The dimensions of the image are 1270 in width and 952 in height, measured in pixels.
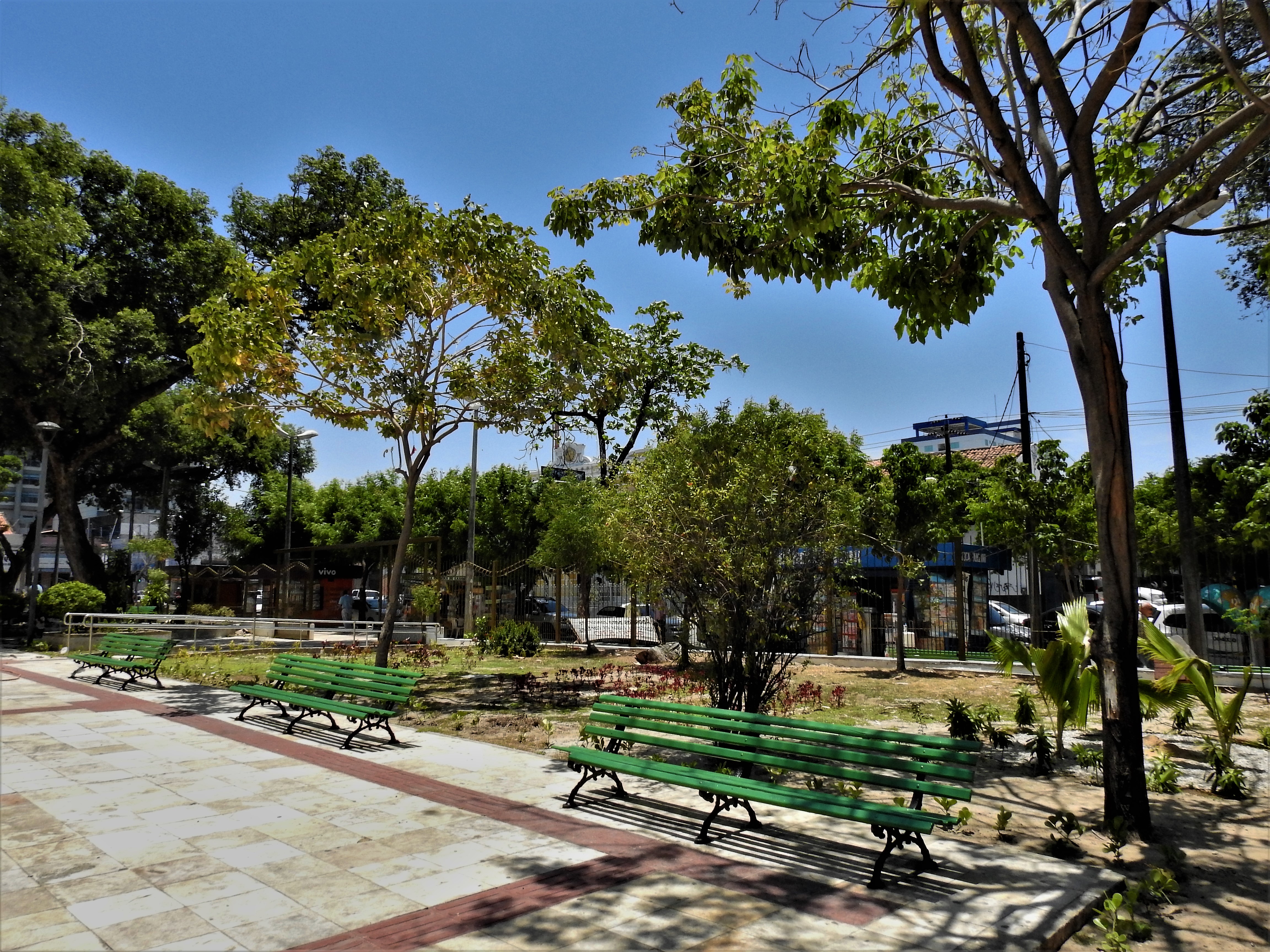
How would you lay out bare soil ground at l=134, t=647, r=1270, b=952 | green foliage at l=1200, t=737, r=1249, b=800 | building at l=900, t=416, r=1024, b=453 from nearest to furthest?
A: 1. bare soil ground at l=134, t=647, r=1270, b=952
2. green foliage at l=1200, t=737, r=1249, b=800
3. building at l=900, t=416, r=1024, b=453

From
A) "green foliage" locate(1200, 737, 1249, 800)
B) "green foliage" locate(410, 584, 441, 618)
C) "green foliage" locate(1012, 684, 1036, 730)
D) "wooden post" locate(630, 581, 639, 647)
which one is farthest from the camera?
"green foliage" locate(410, 584, 441, 618)

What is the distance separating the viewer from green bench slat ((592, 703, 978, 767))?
5.64m

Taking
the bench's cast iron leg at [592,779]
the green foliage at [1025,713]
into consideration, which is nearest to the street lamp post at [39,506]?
the bench's cast iron leg at [592,779]

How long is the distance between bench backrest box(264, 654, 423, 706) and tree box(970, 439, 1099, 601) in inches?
488

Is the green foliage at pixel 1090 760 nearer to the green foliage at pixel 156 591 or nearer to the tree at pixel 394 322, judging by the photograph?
the tree at pixel 394 322

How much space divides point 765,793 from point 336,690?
6179mm

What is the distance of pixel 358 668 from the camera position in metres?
10.2

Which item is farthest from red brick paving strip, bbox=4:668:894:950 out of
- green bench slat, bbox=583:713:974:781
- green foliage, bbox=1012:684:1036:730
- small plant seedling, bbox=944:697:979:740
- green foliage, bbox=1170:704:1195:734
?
green foliage, bbox=1170:704:1195:734

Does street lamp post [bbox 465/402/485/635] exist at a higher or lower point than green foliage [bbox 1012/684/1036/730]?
higher

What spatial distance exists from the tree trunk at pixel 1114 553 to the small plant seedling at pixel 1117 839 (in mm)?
84

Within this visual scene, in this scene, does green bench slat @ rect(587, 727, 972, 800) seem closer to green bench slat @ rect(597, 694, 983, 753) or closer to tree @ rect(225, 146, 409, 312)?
green bench slat @ rect(597, 694, 983, 753)

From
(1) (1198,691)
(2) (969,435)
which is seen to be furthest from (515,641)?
(2) (969,435)

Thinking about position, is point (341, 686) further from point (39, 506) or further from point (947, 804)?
point (39, 506)

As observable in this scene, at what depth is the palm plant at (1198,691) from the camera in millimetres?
7832
